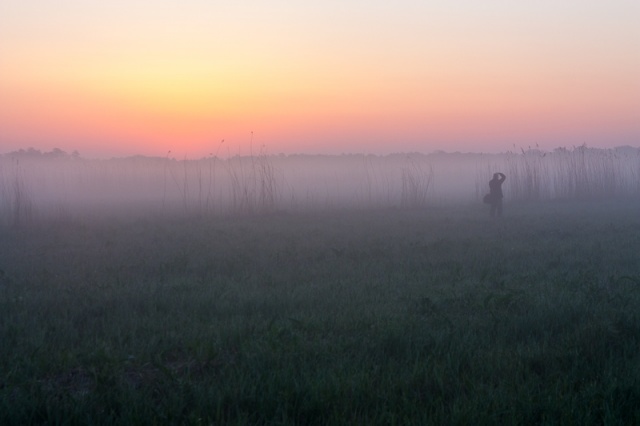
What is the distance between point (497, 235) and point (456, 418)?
10988 millimetres

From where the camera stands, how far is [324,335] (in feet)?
19.9

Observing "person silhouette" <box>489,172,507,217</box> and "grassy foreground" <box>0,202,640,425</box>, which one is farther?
"person silhouette" <box>489,172,507,217</box>

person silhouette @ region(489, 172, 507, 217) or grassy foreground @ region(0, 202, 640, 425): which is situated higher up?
person silhouette @ region(489, 172, 507, 217)

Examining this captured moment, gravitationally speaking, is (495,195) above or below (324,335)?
above

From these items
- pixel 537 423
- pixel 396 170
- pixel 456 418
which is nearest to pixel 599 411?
pixel 537 423

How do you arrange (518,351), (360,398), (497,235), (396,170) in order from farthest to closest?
(396,170), (497,235), (518,351), (360,398)

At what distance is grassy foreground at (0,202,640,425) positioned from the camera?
429cm

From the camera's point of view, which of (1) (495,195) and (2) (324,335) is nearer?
(2) (324,335)

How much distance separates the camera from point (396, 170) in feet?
178

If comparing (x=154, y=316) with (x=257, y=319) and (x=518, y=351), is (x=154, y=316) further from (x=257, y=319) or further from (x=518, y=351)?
(x=518, y=351)

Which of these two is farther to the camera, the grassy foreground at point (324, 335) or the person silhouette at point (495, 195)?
the person silhouette at point (495, 195)

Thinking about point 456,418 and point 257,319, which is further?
point 257,319

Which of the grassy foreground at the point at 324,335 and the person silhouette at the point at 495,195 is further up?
the person silhouette at the point at 495,195

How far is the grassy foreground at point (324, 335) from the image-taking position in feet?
14.1
